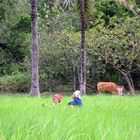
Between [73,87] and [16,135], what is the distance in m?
28.4

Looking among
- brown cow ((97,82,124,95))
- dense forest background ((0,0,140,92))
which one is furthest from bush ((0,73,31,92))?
brown cow ((97,82,124,95))

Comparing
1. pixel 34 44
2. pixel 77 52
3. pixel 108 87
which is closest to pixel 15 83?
pixel 77 52

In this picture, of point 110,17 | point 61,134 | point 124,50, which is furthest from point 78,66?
point 61,134

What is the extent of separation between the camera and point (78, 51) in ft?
102

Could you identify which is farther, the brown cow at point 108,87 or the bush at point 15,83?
the bush at point 15,83

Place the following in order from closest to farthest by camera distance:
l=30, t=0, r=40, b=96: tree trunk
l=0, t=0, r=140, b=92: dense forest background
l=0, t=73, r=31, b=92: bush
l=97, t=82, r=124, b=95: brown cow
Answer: l=30, t=0, r=40, b=96: tree trunk
l=97, t=82, r=124, b=95: brown cow
l=0, t=0, r=140, b=92: dense forest background
l=0, t=73, r=31, b=92: bush

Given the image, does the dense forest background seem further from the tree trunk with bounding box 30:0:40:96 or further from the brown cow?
the tree trunk with bounding box 30:0:40:96

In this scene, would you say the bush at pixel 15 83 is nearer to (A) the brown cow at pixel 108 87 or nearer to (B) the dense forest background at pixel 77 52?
(B) the dense forest background at pixel 77 52

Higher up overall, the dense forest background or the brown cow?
the dense forest background

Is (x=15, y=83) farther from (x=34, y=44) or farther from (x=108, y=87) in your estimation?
(x=34, y=44)

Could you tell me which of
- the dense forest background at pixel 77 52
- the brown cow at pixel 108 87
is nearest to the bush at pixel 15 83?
the dense forest background at pixel 77 52

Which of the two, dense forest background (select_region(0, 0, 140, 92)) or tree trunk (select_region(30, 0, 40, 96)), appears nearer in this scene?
tree trunk (select_region(30, 0, 40, 96))

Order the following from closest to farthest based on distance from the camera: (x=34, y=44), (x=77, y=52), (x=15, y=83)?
(x=34, y=44) → (x=77, y=52) → (x=15, y=83)

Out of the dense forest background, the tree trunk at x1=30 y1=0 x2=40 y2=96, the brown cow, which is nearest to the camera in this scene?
the tree trunk at x1=30 y1=0 x2=40 y2=96
